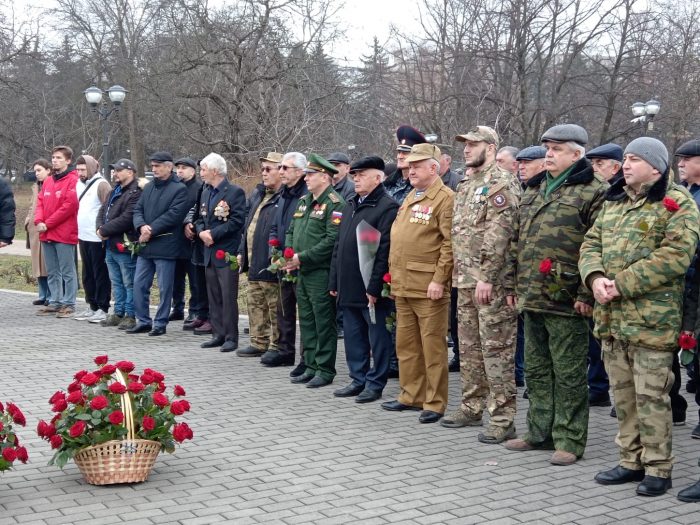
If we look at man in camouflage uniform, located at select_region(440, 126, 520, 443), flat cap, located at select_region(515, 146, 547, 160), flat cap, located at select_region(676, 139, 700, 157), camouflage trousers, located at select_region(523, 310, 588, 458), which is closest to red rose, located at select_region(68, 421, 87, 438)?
man in camouflage uniform, located at select_region(440, 126, 520, 443)

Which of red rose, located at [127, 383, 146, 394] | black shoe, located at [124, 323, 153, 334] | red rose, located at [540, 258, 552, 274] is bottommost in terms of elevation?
black shoe, located at [124, 323, 153, 334]

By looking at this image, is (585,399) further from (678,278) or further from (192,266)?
(192,266)

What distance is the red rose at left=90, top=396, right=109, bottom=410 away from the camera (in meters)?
5.68

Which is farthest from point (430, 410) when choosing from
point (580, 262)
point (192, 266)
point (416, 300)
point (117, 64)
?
point (117, 64)

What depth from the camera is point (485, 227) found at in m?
6.91

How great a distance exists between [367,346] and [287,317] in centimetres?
151

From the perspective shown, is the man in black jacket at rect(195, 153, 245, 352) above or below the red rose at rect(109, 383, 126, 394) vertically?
above

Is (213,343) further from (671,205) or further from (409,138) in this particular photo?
(671,205)

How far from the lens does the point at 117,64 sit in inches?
1612

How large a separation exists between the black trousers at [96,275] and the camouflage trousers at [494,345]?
23.8 feet

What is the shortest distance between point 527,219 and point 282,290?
12.8 ft

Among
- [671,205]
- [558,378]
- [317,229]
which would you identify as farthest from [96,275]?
[671,205]

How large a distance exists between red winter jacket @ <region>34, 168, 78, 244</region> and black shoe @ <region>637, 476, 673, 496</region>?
972cm

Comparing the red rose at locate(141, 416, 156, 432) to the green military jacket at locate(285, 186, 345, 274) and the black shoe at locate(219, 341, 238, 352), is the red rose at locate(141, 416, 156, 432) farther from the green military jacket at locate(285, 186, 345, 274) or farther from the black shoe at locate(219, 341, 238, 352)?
the black shoe at locate(219, 341, 238, 352)
